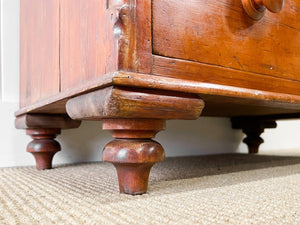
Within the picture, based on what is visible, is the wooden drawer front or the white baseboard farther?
the white baseboard

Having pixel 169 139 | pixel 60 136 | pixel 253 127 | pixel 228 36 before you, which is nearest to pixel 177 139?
pixel 169 139

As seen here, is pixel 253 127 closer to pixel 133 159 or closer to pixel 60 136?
pixel 60 136

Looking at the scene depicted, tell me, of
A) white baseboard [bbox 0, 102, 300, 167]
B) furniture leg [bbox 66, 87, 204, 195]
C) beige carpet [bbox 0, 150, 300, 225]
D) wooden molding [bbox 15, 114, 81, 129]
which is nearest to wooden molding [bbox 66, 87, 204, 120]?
furniture leg [bbox 66, 87, 204, 195]

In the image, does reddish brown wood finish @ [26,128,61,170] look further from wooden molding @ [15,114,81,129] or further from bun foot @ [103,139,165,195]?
bun foot @ [103,139,165,195]

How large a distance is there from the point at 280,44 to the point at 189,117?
12.0 inches

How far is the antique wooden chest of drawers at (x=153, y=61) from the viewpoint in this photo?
1.32 ft

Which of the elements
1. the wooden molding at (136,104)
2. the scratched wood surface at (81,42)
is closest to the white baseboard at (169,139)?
the scratched wood surface at (81,42)

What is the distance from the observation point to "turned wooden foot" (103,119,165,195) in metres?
0.42

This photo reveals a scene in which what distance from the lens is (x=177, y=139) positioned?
116cm

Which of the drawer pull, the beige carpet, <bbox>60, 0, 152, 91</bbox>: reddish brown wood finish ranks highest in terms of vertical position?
the drawer pull

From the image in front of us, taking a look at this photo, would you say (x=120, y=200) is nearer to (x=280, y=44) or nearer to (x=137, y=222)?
(x=137, y=222)

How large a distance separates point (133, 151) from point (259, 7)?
1.15 feet

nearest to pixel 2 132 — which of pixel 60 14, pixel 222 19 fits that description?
pixel 60 14

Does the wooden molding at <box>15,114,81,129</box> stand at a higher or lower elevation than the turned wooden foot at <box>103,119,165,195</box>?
higher
